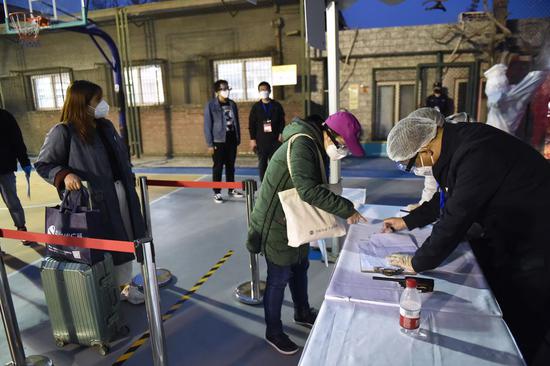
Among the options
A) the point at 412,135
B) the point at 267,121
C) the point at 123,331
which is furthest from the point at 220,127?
the point at 412,135

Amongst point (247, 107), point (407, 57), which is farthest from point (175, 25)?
point (407, 57)

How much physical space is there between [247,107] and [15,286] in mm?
7465

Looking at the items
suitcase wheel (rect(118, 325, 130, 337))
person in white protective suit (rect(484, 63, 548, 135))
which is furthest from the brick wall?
suitcase wheel (rect(118, 325, 130, 337))

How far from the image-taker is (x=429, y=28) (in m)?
8.84

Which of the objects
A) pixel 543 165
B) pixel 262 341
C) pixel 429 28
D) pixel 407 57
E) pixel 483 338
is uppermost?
pixel 429 28

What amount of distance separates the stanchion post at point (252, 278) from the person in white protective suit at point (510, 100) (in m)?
5.79

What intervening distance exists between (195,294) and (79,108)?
5.44ft

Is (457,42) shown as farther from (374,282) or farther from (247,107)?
(374,282)

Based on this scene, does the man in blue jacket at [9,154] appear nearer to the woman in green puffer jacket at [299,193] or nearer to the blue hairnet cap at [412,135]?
the woman in green puffer jacket at [299,193]

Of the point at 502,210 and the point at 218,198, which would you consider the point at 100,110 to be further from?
the point at 218,198

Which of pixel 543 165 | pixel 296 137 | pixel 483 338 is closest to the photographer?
pixel 483 338

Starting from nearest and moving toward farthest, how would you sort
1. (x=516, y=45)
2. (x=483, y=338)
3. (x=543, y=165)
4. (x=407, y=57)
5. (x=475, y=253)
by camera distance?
(x=483, y=338)
(x=543, y=165)
(x=475, y=253)
(x=516, y=45)
(x=407, y=57)

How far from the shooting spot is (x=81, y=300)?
2.49m

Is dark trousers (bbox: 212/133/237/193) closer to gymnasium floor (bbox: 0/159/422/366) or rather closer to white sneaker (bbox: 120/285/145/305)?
gymnasium floor (bbox: 0/159/422/366)
